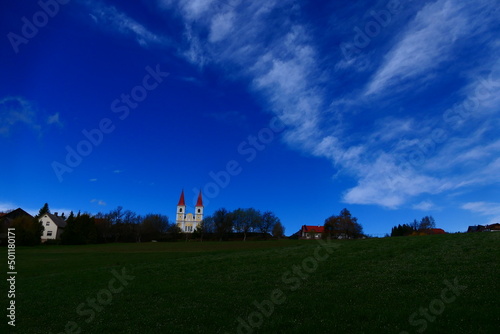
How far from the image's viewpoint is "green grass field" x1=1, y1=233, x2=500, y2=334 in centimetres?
1245

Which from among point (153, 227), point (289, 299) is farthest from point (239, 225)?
point (289, 299)

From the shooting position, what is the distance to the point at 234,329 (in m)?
12.9

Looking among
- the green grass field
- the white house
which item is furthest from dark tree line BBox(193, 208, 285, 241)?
the green grass field

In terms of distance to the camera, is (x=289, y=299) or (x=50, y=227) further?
(x=50, y=227)

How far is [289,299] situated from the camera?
1652cm

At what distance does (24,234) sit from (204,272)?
91.5 meters

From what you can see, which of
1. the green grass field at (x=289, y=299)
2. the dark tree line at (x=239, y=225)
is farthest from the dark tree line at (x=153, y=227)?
the green grass field at (x=289, y=299)

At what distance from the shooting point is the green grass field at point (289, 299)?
490 inches

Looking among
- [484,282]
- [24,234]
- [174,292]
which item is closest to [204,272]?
[174,292]

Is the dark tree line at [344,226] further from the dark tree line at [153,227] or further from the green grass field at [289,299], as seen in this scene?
the green grass field at [289,299]

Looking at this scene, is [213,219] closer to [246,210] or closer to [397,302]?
[246,210]

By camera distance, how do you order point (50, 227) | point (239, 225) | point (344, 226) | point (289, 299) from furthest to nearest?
1. point (239, 225)
2. point (50, 227)
3. point (344, 226)
4. point (289, 299)

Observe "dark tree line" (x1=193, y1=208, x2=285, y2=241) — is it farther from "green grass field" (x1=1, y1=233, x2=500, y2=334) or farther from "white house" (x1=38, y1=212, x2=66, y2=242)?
"green grass field" (x1=1, y1=233, x2=500, y2=334)

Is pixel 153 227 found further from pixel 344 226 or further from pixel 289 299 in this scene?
pixel 289 299
